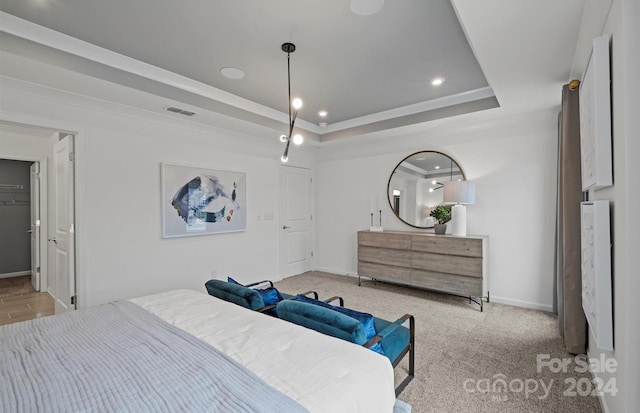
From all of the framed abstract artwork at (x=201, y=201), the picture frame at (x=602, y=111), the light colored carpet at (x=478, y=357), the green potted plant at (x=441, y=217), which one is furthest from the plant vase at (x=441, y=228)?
the framed abstract artwork at (x=201, y=201)

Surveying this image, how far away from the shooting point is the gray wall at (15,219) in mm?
5566

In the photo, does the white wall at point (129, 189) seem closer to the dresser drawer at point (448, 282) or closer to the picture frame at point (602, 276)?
the dresser drawer at point (448, 282)

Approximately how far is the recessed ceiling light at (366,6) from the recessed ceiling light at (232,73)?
4.62 feet

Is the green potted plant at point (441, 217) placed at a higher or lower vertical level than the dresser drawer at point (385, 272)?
higher

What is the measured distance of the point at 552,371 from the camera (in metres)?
2.34

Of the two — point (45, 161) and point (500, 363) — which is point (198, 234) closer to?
point (45, 161)

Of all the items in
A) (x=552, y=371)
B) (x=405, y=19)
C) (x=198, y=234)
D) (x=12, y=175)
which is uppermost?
(x=405, y=19)

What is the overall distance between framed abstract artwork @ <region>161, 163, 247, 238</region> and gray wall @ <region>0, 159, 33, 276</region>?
14.0 feet

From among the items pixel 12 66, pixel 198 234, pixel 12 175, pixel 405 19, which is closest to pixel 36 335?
pixel 12 66

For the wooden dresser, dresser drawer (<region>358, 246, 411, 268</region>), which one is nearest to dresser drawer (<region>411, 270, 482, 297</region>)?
the wooden dresser

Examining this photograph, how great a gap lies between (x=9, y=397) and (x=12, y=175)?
665cm

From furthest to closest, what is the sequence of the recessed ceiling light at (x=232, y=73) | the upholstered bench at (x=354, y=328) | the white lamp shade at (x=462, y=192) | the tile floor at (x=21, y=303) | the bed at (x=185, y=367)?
the white lamp shade at (x=462, y=192) < the tile floor at (x=21, y=303) < the recessed ceiling light at (x=232, y=73) < the upholstered bench at (x=354, y=328) < the bed at (x=185, y=367)

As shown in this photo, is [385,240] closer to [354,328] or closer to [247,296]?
[247,296]

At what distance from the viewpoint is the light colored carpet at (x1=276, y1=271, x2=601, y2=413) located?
198 cm
